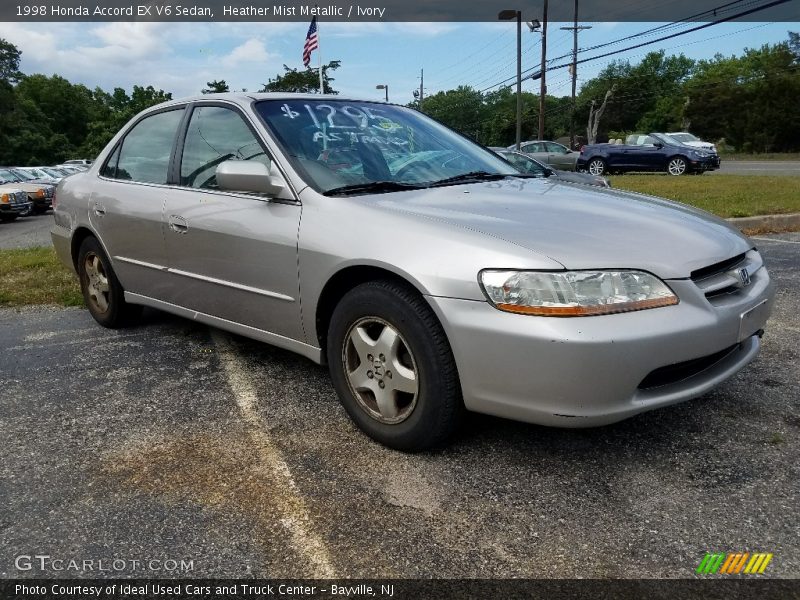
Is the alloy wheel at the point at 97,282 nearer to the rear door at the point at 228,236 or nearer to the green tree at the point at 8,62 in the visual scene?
the rear door at the point at 228,236

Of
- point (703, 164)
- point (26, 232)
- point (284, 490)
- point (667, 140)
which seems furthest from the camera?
point (667, 140)

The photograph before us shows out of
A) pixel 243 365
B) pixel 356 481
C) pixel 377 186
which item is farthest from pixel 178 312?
pixel 356 481

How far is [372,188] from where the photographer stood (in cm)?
304

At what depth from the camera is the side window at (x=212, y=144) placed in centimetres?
337

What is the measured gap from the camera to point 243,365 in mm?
3807

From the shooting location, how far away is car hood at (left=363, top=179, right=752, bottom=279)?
2.36 m

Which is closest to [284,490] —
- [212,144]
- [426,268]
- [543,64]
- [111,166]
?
[426,268]

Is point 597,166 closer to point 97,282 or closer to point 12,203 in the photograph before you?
point 12,203

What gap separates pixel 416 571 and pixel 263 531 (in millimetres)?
530

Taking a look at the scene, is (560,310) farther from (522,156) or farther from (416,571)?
(522,156)

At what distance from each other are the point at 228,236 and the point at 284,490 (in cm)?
136

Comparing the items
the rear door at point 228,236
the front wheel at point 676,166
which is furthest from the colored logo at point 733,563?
the front wheel at point 676,166

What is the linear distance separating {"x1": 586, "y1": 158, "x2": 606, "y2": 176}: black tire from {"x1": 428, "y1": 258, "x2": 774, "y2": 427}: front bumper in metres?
21.8
